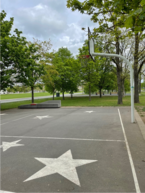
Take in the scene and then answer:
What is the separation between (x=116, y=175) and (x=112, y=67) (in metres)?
36.3

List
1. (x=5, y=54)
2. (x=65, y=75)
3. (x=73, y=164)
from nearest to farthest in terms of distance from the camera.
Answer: (x=73, y=164), (x=5, y=54), (x=65, y=75)

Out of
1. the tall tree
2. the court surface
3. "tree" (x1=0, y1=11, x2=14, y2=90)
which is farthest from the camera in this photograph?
the tall tree

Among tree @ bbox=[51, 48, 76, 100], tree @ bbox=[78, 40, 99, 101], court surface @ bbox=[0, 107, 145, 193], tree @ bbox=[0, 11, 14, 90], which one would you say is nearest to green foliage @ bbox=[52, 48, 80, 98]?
tree @ bbox=[51, 48, 76, 100]

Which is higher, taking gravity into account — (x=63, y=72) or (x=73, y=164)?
(x=63, y=72)

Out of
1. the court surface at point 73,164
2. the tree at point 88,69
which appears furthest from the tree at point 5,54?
the tree at point 88,69

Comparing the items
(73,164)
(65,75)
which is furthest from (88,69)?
(73,164)

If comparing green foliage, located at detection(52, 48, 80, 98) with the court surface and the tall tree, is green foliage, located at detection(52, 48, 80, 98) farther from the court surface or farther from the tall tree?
the court surface

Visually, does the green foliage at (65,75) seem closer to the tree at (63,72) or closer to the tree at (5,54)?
the tree at (63,72)

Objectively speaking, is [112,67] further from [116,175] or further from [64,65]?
[116,175]

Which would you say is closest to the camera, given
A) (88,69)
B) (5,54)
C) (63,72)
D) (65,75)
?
(5,54)

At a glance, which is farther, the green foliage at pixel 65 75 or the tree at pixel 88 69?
the green foliage at pixel 65 75

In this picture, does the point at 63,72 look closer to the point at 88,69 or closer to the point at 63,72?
the point at 63,72

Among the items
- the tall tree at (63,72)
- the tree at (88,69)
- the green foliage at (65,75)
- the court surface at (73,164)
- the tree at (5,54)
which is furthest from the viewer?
the tall tree at (63,72)

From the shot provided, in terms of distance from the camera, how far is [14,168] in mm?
3988
